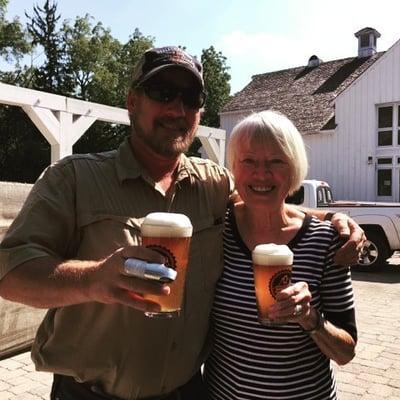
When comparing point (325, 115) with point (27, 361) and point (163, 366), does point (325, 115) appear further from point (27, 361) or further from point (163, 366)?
point (163, 366)

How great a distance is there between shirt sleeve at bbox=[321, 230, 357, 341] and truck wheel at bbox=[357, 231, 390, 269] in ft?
29.8

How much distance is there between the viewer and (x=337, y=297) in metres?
1.97

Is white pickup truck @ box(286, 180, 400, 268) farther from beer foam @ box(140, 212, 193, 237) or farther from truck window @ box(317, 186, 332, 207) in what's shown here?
beer foam @ box(140, 212, 193, 237)

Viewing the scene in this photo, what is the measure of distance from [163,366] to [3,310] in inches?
142

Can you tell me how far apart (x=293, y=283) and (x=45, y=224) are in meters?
0.98

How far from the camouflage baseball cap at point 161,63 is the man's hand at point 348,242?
842 mm

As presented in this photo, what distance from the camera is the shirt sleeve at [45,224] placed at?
158cm

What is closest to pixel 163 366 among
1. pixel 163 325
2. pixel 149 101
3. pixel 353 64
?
pixel 163 325

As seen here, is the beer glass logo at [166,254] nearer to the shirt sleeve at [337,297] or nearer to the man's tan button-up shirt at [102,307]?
the man's tan button-up shirt at [102,307]

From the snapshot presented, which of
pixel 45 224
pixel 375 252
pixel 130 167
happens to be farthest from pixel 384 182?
pixel 45 224

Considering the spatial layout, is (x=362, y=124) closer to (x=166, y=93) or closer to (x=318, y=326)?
(x=166, y=93)

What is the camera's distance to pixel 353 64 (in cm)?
2455

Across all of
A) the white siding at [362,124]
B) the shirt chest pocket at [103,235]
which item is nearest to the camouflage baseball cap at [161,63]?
the shirt chest pocket at [103,235]

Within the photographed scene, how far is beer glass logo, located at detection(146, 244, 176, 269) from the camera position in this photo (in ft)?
4.47
